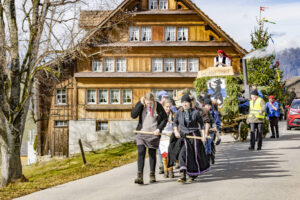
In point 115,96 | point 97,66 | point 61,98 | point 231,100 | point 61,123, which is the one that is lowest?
point 61,123

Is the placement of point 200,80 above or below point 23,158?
above

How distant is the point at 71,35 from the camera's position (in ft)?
53.2

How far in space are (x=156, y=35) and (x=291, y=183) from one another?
2389 cm

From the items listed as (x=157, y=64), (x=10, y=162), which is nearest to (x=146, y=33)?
(x=157, y=64)

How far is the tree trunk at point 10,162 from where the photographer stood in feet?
53.5

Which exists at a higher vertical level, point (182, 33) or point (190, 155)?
point (182, 33)

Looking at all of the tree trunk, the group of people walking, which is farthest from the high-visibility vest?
the tree trunk

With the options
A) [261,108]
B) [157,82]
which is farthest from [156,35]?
[261,108]

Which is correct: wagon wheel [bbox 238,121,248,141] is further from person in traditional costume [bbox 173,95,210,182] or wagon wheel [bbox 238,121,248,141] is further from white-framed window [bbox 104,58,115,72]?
white-framed window [bbox 104,58,115,72]

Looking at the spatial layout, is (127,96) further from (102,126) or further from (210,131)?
(210,131)

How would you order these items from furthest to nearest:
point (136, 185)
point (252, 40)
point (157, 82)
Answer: point (252, 40)
point (157, 82)
point (136, 185)

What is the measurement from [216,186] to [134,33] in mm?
24032

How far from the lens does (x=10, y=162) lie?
1636 centimetres

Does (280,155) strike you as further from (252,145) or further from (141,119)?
(141,119)
